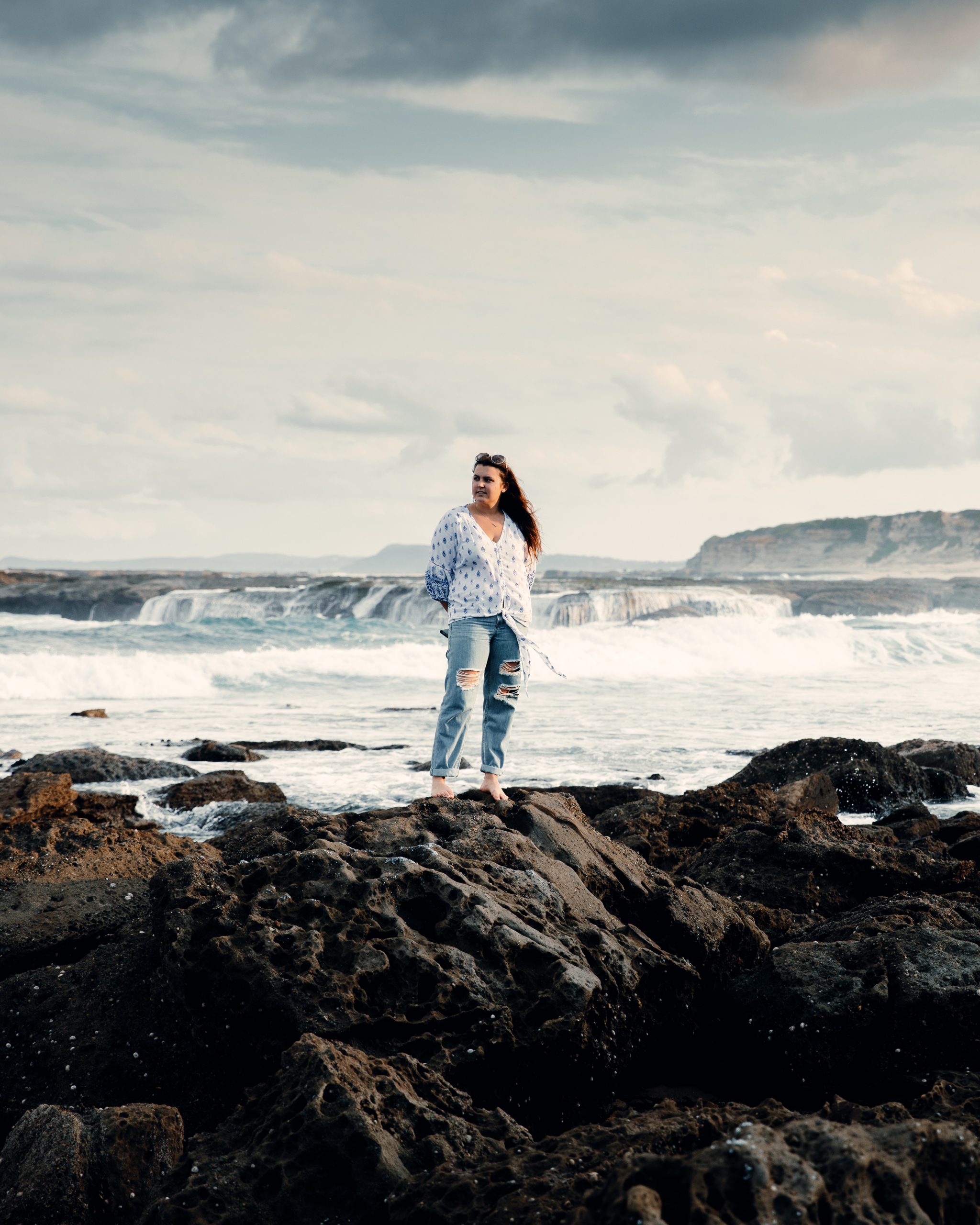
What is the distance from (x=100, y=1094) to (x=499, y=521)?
302 cm

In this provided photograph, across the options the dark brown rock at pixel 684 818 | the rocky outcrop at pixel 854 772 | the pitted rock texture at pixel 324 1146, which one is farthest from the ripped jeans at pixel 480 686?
the rocky outcrop at pixel 854 772

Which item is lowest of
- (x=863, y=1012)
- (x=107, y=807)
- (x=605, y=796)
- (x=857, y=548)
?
(x=107, y=807)

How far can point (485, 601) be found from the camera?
494cm

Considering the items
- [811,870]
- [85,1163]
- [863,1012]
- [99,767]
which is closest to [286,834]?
[85,1163]

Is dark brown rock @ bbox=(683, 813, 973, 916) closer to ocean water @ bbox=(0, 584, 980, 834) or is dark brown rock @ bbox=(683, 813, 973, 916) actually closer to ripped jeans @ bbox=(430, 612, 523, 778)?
ripped jeans @ bbox=(430, 612, 523, 778)

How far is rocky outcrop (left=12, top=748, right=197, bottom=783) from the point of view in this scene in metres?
9.33

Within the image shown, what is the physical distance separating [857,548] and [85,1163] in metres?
101

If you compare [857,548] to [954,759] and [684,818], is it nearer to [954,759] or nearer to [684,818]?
[954,759]

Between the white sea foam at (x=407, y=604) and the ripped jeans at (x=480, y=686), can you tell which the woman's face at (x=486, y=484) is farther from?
the white sea foam at (x=407, y=604)

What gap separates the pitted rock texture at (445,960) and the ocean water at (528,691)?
4411 mm

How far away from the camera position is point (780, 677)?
22875 mm

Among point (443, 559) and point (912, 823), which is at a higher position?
point (443, 559)

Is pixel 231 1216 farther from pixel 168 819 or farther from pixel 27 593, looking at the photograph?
pixel 27 593

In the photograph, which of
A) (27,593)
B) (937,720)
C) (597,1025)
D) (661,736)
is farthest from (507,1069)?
(27,593)
